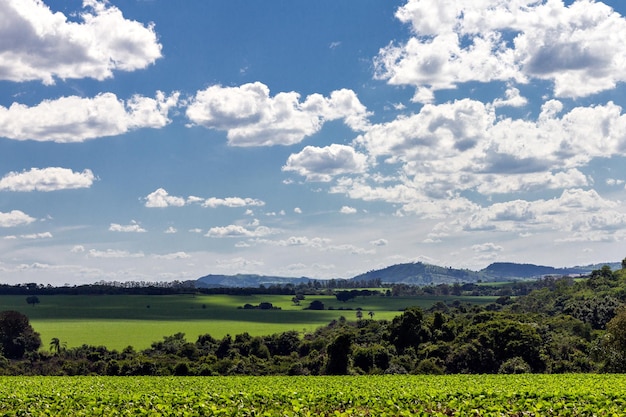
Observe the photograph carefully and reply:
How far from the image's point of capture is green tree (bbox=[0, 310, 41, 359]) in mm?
177375

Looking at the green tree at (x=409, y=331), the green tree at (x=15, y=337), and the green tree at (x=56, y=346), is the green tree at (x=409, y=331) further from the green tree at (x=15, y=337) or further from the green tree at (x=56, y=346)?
the green tree at (x=15, y=337)

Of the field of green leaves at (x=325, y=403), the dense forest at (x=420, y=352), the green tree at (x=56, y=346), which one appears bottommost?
the green tree at (x=56, y=346)

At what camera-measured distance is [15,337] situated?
179 metres

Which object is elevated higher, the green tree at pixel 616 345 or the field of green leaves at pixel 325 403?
the field of green leaves at pixel 325 403

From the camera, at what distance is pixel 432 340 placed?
413 ft

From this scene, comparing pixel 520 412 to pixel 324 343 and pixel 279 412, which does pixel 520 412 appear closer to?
pixel 279 412

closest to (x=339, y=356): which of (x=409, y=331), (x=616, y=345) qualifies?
(x=409, y=331)

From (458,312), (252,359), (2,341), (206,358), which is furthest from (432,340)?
(2,341)

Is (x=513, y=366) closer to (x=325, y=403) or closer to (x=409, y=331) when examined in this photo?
(x=409, y=331)

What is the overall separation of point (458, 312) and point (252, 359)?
3157 inches

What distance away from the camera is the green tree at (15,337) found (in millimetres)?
177375

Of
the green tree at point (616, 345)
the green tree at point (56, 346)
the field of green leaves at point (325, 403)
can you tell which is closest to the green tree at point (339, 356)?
the green tree at point (616, 345)

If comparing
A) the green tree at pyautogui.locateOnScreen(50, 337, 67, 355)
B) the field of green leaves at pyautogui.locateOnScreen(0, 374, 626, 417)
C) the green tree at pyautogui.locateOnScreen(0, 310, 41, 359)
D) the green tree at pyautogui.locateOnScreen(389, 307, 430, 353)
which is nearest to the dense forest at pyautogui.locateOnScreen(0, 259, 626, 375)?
the green tree at pyautogui.locateOnScreen(389, 307, 430, 353)

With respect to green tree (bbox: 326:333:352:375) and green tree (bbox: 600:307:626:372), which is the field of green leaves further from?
green tree (bbox: 326:333:352:375)
